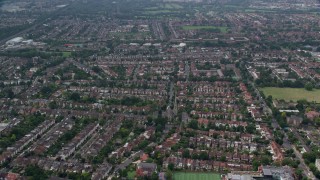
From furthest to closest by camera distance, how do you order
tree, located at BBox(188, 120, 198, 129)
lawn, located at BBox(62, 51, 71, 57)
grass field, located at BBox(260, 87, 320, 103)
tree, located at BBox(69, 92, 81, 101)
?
lawn, located at BBox(62, 51, 71, 57) < grass field, located at BBox(260, 87, 320, 103) < tree, located at BBox(69, 92, 81, 101) < tree, located at BBox(188, 120, 198, 129)

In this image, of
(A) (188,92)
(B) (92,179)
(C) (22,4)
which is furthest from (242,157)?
(C) (22,4)

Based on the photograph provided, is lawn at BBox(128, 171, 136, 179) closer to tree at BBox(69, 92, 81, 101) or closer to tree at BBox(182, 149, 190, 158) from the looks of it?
tree at BBox(182, 149, 190, 158)

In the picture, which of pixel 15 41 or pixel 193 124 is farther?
pixel 15 41

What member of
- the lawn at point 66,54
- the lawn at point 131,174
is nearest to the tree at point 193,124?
the lawn at point 131,174

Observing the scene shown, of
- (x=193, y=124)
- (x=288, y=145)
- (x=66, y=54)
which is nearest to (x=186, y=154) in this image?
(x=193, y=124)

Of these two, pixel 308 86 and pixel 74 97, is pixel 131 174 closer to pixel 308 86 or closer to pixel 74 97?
pixel 74 97

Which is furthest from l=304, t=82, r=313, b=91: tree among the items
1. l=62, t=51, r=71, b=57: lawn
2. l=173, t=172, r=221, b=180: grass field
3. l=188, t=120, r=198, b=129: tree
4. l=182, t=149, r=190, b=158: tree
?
l=62, t=51, r=71, b=57: lawn
